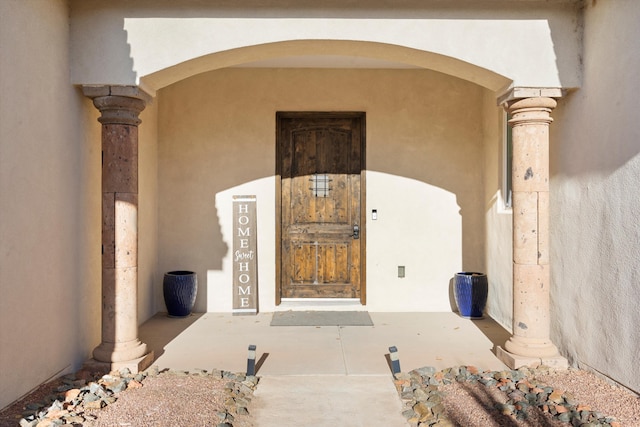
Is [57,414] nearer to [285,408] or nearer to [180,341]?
[285,408]

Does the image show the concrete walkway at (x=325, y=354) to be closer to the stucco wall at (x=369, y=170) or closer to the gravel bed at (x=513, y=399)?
the gravel bed at (x=513, y=399)

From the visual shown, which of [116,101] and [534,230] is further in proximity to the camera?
[534,230]

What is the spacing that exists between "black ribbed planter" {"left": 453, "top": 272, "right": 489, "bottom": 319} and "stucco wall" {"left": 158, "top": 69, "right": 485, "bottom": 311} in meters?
0.38

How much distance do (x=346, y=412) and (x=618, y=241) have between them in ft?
7.45

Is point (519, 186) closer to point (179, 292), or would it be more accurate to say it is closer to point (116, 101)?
point (116, 101)

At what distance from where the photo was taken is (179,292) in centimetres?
618

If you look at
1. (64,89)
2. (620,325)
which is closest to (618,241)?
(620,325)

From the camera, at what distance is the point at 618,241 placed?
149 inches

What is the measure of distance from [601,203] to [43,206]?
4122mm

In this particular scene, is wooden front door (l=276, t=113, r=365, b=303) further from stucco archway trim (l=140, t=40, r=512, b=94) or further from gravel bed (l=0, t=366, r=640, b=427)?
gravel bed (l=0, t=366, r=640, b=427)

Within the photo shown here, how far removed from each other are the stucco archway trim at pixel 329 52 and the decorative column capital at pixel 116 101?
0.42ft

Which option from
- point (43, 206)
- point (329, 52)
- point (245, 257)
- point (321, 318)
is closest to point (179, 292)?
point (245, 257)

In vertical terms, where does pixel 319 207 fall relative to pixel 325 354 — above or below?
above

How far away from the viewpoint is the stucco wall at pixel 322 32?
4227 millimetres
